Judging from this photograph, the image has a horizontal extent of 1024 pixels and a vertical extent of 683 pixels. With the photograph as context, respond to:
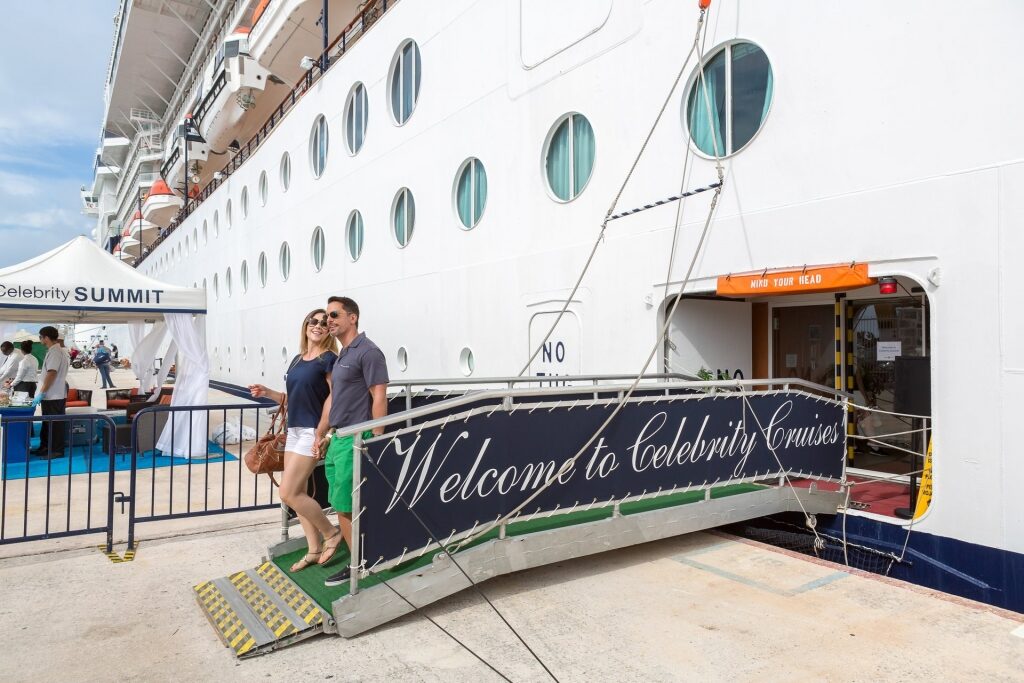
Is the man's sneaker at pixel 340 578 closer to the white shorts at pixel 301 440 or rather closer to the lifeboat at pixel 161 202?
the white shorts at pixel 301 440

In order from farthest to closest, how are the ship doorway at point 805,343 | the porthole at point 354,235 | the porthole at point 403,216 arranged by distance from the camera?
the porthole at point 354,235
the porthole at point 403,216
the ship doorway at point 805,343

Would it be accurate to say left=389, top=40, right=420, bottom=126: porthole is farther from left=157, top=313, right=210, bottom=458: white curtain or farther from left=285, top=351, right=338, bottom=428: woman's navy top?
left=285, top=351, right=338, bottom=428: woman's navy top

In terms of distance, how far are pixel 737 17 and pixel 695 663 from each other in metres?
6.17

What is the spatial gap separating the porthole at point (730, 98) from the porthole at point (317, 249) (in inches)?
418

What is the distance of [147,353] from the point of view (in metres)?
14.7

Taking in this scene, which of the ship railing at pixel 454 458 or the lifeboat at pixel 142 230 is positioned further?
the lifeboat at pixel 142 230

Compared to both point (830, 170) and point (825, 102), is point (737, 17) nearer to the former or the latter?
point (825, 102)

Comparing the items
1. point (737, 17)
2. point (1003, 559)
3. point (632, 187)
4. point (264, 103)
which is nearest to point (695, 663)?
point (1003, 559)

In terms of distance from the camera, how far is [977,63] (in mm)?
5211

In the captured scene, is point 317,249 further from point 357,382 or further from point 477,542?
point 477,542

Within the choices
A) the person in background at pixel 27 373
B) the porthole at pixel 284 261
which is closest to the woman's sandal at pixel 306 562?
the person in background at pixel 27 373

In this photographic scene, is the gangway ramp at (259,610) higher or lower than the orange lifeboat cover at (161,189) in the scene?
lower

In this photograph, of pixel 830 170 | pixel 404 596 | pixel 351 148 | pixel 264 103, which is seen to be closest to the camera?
pixel 404 596

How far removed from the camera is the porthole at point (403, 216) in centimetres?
1226
